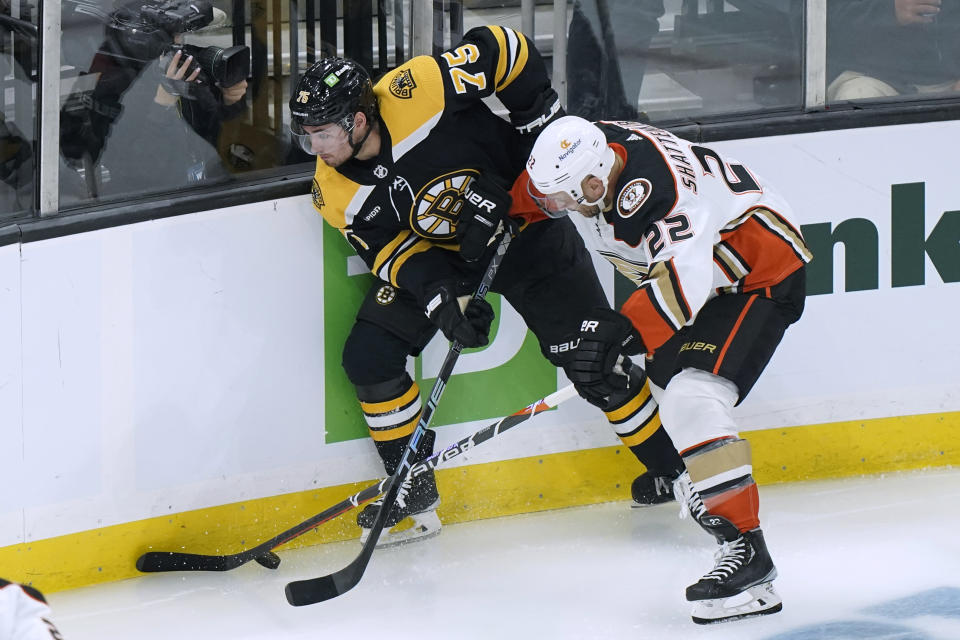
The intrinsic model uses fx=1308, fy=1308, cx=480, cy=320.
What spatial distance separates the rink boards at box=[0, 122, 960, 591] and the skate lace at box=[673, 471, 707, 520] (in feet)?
1.30

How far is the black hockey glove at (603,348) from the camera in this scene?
2.57 metres

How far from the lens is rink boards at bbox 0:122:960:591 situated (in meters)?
2.77

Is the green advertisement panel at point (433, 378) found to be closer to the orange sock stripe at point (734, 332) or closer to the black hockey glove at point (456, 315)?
the black hockey glove at point (456, 315)

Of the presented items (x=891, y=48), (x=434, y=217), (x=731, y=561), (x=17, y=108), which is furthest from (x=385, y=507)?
(x=891, y=48)

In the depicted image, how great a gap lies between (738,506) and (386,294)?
929mm

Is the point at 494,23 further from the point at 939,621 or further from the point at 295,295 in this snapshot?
the point at 939,621

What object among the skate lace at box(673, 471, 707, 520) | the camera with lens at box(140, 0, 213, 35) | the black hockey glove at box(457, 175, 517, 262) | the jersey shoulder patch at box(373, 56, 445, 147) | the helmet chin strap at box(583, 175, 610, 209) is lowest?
the skate lace at box(673, 471, 707, 520)

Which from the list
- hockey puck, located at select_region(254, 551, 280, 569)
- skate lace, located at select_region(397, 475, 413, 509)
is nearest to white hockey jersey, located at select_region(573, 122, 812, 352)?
skate lace, located at select_region(397, 475, 413, 509)

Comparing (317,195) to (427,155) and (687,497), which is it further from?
(687,497)

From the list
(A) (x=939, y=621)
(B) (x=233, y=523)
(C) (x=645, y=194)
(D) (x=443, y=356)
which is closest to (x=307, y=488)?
(B) (x=233, y=523)

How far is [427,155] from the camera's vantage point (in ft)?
9.39

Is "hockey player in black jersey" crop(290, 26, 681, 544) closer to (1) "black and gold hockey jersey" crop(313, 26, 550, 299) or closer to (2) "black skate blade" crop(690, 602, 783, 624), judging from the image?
(1) "black and gold hockey jersey" crop(313, 26, 550, 299)

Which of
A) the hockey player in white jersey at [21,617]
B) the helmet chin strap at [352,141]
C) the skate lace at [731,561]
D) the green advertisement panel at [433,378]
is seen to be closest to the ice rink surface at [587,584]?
the skate lace at [731,561]

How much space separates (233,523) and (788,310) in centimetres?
135
